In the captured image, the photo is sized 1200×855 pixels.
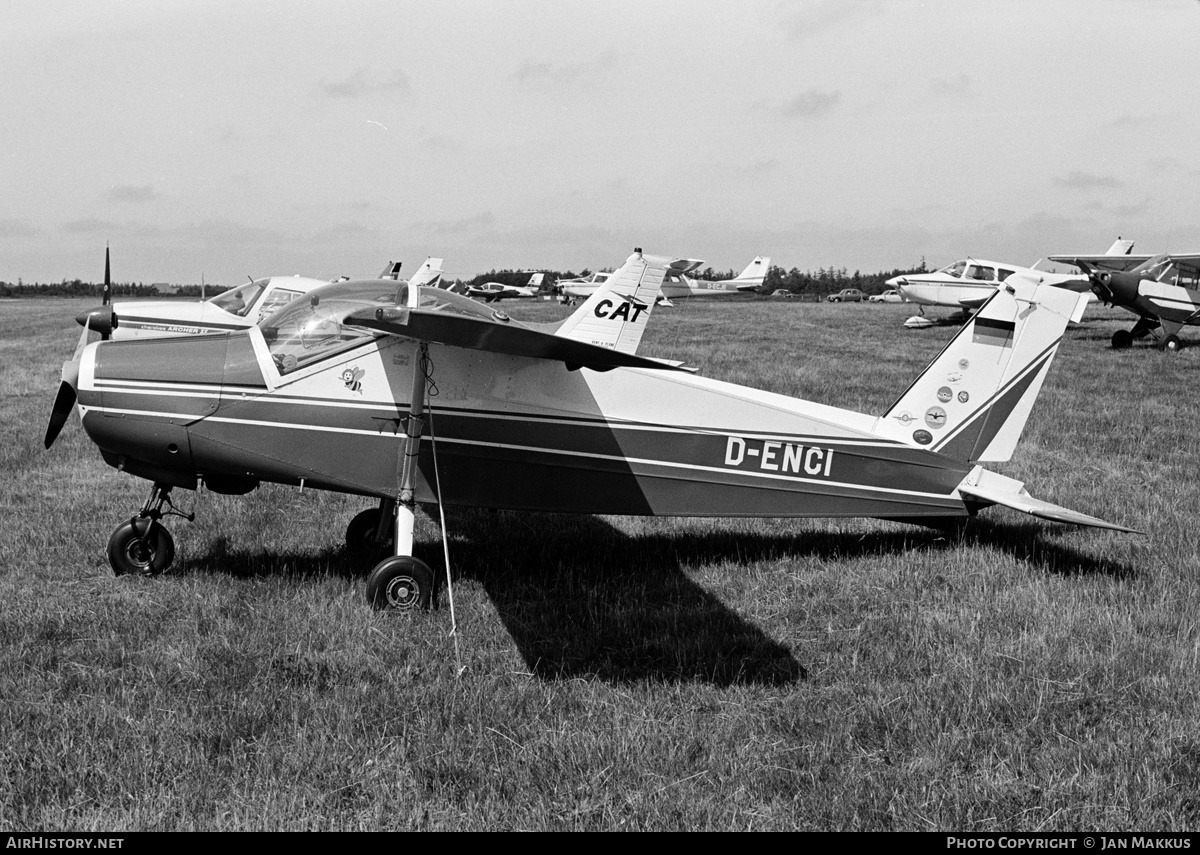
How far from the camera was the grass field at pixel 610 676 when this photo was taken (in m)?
3.99

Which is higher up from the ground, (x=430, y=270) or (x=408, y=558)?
(x=430, y=270)

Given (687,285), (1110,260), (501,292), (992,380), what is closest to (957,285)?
(1110,260)

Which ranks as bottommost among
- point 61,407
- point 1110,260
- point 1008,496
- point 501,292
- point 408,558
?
point 408,558

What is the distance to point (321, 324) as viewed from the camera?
21.5ft

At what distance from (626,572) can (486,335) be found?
2696 mm

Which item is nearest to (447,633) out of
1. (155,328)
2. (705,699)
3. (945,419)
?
(705,699)

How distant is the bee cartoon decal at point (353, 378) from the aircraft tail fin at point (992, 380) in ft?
12.8

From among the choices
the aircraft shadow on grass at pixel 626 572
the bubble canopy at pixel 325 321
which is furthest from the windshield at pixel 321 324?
the aircraft shadow on grass at pixel 626 572

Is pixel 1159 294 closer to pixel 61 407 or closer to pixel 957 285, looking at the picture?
pixel 957 285

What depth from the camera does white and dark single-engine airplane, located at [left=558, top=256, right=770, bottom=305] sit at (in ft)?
164

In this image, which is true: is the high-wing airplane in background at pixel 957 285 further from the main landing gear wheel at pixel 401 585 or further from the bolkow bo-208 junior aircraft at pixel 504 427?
the main landing gear wheel at pixel 401 585

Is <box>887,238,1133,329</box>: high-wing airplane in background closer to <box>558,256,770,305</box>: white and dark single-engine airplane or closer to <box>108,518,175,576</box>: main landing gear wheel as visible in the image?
<box>558,256,770,305</box>: white and dark single-engine airplane

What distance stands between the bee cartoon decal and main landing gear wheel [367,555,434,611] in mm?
1185

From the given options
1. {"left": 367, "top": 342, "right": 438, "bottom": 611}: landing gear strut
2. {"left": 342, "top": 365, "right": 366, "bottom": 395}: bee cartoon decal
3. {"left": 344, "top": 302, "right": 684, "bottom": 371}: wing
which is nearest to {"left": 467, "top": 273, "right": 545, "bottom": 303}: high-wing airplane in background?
{"left": 342, "top": 365, "right": 366, "bottom": 395}: bee cartoon decal
